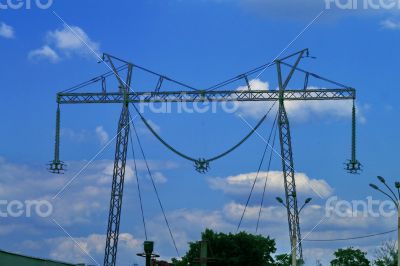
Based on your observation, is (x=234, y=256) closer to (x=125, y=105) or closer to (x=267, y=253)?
(x=267, y=253)

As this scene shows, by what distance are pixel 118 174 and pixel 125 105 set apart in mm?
7527

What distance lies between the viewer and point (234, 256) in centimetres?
10206

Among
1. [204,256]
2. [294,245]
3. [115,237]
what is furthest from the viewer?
[115,237]

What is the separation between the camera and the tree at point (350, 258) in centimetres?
15488

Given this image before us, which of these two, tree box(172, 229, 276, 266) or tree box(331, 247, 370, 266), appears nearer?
tree box(172, 229, 276, 266)

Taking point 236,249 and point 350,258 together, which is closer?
point 236,249

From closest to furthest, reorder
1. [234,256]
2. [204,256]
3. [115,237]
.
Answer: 1. [204,256]
2. [115,237]
3. [234,256]

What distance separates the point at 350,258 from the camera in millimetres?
156000

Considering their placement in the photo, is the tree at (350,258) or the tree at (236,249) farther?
the tree at (350,258)

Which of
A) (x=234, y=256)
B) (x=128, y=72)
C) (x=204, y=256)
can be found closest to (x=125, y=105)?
(x=128, y=72)

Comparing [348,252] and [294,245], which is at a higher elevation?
[348,252]

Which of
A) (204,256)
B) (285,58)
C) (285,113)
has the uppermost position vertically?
(285,58)

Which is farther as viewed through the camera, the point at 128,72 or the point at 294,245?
the point at 128,72

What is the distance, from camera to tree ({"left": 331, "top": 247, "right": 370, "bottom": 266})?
15488 centimetres
